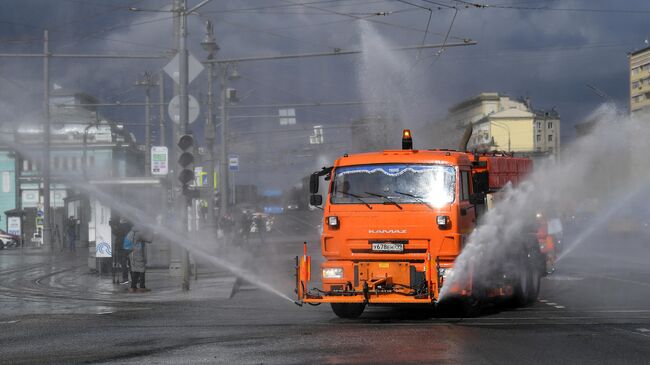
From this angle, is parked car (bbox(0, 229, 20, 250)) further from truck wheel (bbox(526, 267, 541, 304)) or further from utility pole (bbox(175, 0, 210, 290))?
truck wheel (bbox(526, 267, 541, 304))

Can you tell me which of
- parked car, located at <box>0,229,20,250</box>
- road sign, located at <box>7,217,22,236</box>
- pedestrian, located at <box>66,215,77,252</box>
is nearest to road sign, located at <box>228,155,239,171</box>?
pedestrian, located at <box>66,215,77,252</box>

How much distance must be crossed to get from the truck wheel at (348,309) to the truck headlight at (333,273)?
0.80 meters

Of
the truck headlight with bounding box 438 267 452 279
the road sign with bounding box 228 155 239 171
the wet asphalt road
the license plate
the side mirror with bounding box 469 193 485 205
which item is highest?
the road sign with bounding box 228 155 239 171

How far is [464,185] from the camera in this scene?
1599 cm

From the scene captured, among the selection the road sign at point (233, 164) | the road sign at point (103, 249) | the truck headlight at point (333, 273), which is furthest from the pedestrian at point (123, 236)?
the road sign at point (233, 164)

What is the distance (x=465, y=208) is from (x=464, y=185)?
0.45 metres

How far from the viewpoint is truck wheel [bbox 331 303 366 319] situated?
16328 mm

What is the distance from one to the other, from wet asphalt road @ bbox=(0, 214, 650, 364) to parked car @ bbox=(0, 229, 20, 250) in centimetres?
3759

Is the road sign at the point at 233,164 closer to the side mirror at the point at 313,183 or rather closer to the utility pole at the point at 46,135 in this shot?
the utility pole at the point at 46,135

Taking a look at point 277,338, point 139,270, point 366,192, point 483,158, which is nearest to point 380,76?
point 139,270

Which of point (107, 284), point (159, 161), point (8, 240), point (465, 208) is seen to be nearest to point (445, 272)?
point (465, 208)

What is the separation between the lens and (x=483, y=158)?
1825 centimetres

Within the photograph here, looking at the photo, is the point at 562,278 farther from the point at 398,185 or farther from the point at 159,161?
the point at 159,161

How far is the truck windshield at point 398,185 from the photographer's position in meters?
15.6
